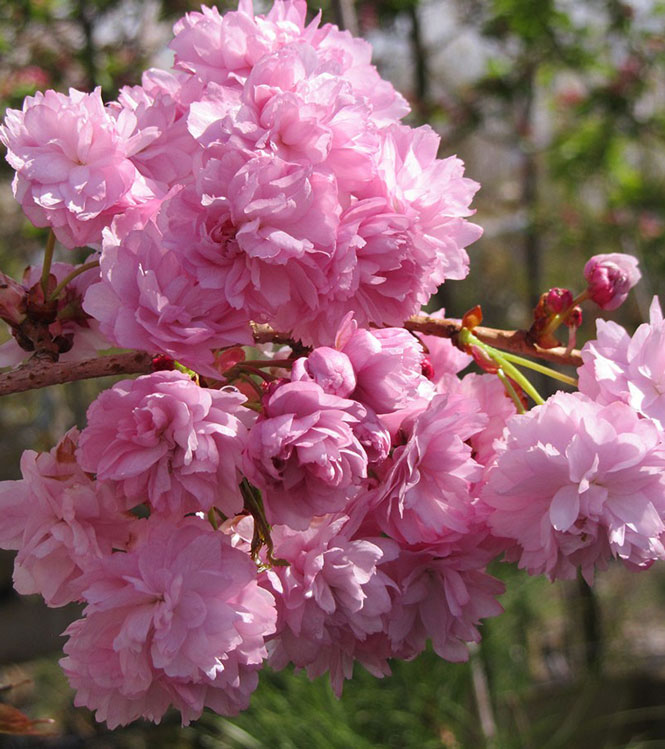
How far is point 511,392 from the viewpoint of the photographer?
69cm

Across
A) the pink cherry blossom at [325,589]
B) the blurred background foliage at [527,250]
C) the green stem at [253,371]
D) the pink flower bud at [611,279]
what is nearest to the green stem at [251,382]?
the green stem at [253,371]

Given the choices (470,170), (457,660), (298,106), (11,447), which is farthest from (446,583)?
(470,170)

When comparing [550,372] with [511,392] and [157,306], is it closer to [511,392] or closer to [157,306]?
[511,392]

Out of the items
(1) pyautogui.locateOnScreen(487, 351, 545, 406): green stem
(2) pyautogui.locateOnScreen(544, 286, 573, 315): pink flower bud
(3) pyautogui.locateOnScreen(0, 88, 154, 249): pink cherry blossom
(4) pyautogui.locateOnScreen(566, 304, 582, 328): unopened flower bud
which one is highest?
(3) pyautogui.locateOnScreen(0, 88, 154, 249): pink cherry blossom

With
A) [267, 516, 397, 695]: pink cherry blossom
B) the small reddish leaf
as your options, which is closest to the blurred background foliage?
the small reddish leaf

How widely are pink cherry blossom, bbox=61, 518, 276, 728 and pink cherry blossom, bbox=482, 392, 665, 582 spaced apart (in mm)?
198

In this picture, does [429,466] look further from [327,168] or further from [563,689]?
[563,689]

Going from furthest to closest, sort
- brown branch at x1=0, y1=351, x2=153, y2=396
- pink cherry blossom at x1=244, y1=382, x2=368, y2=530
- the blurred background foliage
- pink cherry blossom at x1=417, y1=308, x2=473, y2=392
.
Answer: the blurred background foliage, pink cherry blossom at x1=417, y1=308, x2=473, y2=392, brown branch at x1=0, y1=351, x2=153, y2=396, pink cherry blossom at x1=244, y1=382, x2=368, y2=530

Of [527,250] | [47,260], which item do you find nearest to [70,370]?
[47,260]

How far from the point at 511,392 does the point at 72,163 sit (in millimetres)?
401

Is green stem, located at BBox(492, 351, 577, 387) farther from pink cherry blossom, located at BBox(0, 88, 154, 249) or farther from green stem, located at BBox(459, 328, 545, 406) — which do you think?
pink cherry blossom, located at BBox(0, 88, 154, 249)

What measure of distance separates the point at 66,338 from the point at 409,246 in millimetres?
328

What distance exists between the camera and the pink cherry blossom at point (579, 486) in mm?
578

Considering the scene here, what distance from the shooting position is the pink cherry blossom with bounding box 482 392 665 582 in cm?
58
